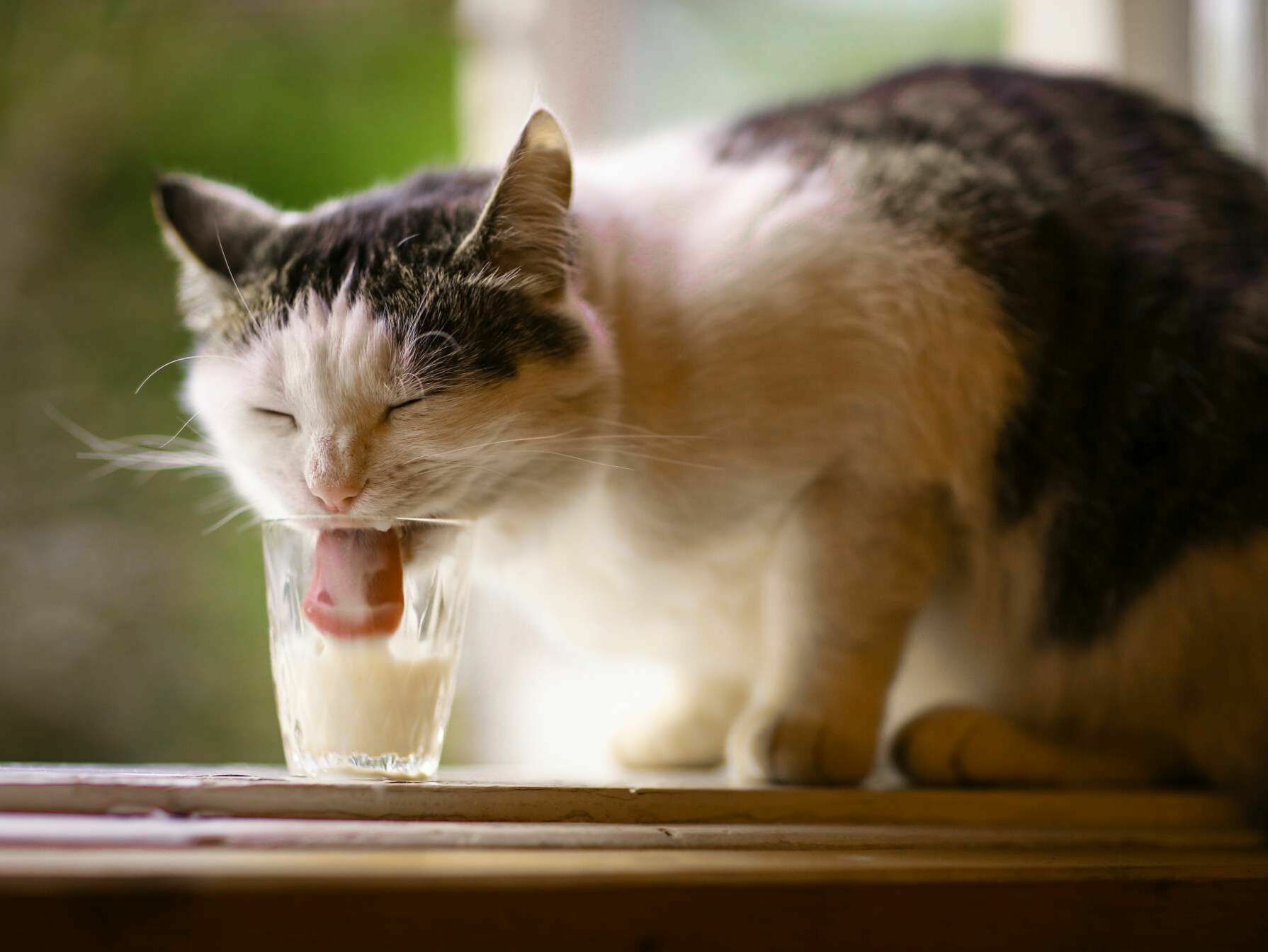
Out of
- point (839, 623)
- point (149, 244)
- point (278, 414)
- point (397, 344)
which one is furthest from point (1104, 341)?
point (149, 244)

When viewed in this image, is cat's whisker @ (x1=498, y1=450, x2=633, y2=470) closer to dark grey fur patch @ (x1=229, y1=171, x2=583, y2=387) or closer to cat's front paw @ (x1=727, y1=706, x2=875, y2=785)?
dark grey fur patch @ (x1=229, y1=171, x2=583, y2=387)

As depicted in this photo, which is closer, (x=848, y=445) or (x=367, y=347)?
(x=367, y=347)

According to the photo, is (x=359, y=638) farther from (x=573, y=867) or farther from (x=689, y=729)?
(x=689, y=729)

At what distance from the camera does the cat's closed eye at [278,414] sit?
3.38 feet

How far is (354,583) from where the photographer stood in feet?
3.11

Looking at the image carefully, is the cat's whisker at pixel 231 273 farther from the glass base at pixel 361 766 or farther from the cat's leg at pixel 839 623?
the cat's leg at pixel 839 623

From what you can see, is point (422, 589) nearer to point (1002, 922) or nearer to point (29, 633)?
point (1002, 922)

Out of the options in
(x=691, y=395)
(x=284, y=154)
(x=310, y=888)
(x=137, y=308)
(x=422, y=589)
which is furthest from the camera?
(x=284, y=154)

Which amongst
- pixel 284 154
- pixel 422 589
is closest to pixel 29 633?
pixel 284 154

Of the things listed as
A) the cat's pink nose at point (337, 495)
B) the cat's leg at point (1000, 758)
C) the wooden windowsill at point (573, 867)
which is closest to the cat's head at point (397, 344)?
the cat's pink nose at point (337, 495)

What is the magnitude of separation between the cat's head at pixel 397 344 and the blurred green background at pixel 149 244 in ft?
2.55

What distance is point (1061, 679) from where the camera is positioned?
1.33m

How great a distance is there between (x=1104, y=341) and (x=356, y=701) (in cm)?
94

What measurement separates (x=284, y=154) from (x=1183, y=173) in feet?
5.00
